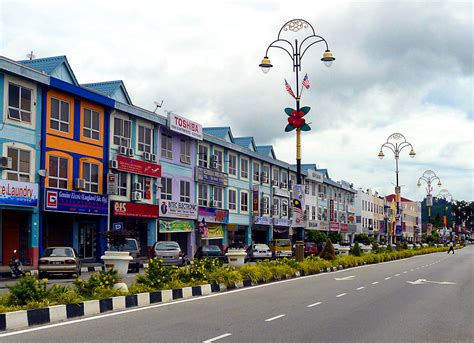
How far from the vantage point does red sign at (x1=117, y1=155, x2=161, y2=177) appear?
120 ft

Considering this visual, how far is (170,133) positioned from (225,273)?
78.3 ft

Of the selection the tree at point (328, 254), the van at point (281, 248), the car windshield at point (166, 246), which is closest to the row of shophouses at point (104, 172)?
the car windshield at point (166, 246)

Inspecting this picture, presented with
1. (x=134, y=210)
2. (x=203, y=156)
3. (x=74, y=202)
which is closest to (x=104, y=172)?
(x=134, y=210)

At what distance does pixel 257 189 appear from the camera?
55469 mm

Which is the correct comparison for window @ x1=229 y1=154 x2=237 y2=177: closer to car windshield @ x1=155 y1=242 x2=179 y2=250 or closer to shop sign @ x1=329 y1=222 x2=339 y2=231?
car windshield @ x1=155 y1=242 x2=179 y2=250

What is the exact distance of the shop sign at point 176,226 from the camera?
41.5 metres

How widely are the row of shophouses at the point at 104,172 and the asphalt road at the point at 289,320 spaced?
12.1 m

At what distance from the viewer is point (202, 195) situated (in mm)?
47219

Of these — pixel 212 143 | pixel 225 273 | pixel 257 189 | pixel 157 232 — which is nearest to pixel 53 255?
pixel 225 273

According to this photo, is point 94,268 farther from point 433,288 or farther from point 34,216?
point 433,288

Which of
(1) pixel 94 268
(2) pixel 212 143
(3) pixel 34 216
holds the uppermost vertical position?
(2) pixel 212 143

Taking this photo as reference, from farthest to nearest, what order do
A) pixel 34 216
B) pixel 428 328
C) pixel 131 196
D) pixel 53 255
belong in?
1. pixel 131 196
2. pixel 34 216
3. pixel 53 255
4. pixel 428 328

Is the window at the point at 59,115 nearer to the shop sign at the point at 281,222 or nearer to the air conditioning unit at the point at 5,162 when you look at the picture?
the air conditioning unit at the point at 5,162

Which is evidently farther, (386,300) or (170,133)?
(170,133)
